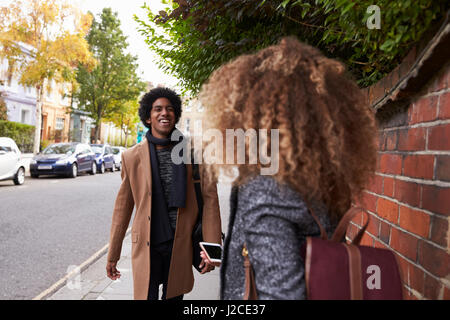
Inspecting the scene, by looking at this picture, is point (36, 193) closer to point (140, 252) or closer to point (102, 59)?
point (140, 252)

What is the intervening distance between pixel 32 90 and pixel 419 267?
34068 millimetres

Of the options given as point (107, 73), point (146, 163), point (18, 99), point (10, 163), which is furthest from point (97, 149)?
point (146, 163)

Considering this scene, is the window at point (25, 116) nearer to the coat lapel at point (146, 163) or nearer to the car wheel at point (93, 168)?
the car wheel at point (93, 168)

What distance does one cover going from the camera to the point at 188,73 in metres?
4.10

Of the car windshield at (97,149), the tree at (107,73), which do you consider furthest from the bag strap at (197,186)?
the tree at (107,73)

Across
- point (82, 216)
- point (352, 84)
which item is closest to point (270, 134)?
point (352, 84)

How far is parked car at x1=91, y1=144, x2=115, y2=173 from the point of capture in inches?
816

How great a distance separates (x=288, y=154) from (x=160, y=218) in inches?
66.4

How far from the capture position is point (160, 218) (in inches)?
104

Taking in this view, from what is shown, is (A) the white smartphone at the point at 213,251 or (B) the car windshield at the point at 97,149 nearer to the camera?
(A) the white smartphone at the point at 213,251

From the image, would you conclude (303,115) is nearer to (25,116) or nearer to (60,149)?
(60,149)

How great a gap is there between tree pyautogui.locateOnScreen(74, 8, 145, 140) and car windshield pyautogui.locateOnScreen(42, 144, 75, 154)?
14.3m

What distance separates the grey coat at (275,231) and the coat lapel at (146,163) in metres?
1.51

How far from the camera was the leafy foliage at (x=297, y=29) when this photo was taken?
58.1 inches
